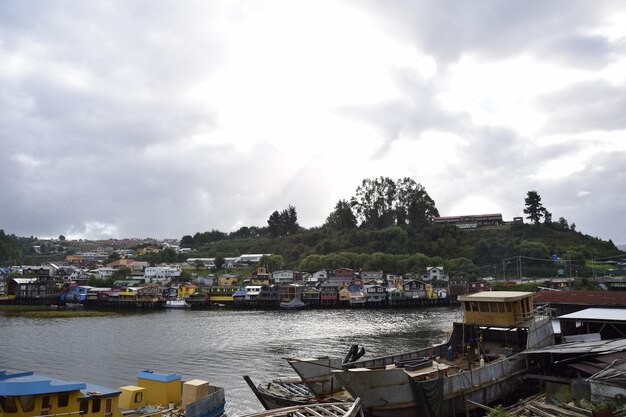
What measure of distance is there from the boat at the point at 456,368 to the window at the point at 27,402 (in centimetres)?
917

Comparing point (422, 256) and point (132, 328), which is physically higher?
point (422, 256)

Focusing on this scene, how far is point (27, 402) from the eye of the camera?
47.5 ft

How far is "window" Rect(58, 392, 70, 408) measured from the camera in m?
15.2

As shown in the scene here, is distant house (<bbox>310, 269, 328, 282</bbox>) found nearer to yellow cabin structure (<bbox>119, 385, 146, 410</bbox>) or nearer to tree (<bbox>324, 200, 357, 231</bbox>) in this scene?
tree (<bbox>324, 200, 357, 231</bbox>)

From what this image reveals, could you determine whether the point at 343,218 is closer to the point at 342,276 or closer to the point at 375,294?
the point at 342,276

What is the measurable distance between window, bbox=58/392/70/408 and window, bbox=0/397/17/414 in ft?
4.19

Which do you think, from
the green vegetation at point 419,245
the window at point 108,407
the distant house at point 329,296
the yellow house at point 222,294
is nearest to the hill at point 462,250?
the green vegetation at point 419,245

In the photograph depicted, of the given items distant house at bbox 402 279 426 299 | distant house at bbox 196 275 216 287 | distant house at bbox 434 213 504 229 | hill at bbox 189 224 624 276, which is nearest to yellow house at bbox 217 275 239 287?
distant house at bbox 196 275 216 287

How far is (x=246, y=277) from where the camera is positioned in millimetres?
117375

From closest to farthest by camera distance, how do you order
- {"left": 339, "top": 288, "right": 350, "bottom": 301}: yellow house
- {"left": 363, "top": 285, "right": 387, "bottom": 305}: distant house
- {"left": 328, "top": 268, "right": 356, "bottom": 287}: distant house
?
{"left": 363, "top": 285, "right": 387, "bottom": 305}: distant house → {"left": 339, "top": 288, "right": 350, "bottom": 301}: yellow house → {"left": 328, "top": 268, "right": 356, "bottom": 287}: distant house

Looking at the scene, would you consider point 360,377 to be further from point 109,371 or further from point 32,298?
point 32,298

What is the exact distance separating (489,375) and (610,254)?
115 m

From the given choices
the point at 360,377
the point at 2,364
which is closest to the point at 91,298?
the point at 2,364

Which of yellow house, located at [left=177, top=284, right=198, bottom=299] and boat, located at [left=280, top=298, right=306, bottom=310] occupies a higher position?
yellow house, located at [left=177, top=284, right=198, bottom=299]
